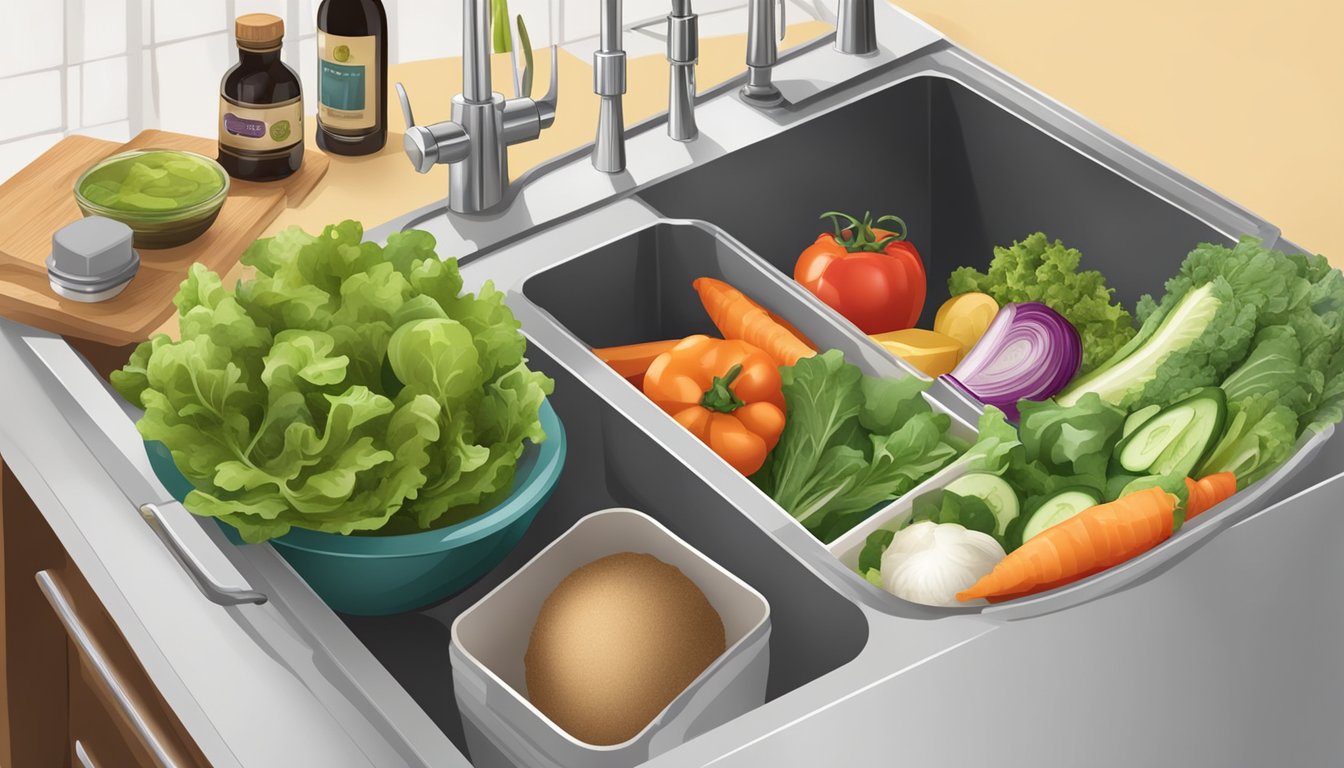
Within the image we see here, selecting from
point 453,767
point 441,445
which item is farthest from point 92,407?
point 453,767

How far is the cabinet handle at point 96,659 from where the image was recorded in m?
1.20

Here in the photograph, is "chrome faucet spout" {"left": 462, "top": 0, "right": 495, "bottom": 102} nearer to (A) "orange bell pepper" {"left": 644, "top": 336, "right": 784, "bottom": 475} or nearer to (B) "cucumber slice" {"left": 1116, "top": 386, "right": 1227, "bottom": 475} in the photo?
(A) "orange bell pepper" {"left": 644, "top": 336, "right": 784, "bottom": 475}

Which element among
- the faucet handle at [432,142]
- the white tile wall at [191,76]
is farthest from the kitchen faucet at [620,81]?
the white tile wall at [191,76]

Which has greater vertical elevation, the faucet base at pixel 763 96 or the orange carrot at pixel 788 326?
the faucet base at pixel 763 96

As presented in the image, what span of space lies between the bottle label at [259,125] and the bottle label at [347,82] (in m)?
0.06

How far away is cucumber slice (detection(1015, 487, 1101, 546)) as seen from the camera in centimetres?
124

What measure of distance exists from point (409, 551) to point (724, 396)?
0.36 metres

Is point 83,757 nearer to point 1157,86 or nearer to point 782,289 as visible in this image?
point 782,289

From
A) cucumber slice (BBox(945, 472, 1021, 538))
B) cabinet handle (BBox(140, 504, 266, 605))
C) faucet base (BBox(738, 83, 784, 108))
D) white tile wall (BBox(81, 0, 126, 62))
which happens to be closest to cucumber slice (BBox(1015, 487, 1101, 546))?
cucumber slice (BBox(945, 472, 1021, 538))

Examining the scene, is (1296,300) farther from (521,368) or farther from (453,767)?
(453,767)

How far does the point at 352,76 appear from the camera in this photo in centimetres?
172

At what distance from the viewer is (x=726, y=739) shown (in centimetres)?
103

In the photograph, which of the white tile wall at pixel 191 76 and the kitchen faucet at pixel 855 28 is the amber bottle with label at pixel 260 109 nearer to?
the kitchen faucet at pixel 855 28

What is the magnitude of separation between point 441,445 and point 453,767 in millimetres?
243
